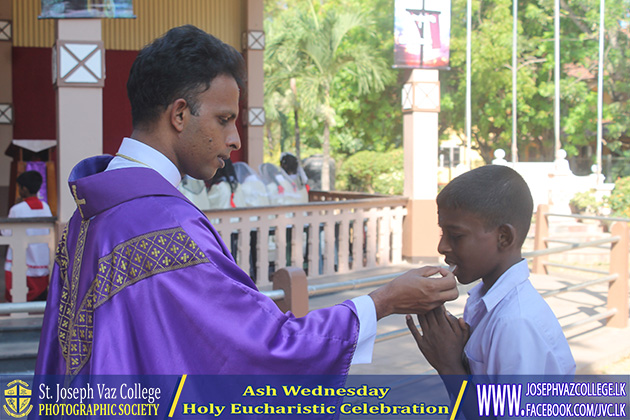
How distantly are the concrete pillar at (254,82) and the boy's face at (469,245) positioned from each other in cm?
1150

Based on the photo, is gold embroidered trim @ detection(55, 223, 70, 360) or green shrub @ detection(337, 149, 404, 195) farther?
green shrub @ detection(337, 149, 404, 195)

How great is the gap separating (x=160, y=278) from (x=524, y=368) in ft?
3.23

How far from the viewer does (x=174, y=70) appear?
1.92m

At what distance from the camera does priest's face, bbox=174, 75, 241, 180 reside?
6.44ft

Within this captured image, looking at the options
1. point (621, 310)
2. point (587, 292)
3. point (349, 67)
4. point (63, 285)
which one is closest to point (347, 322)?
point (63, 285)

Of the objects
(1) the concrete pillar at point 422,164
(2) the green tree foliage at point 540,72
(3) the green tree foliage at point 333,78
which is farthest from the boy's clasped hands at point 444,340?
(2) the green tree foliage at point 540,72

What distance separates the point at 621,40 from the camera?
26.7m

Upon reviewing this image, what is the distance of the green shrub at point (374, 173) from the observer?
25812 millimetres

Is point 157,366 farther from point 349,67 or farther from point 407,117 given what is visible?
point 349,67

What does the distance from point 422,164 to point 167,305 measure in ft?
31.3

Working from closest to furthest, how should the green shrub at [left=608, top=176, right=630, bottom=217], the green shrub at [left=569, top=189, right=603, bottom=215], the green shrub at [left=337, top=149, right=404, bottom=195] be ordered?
1. the green shrub at [left=608, top=176, right=630, bottom=217]
2. the green shrub at [left=569, top=189, right=603, bottom=215]
3. the green shrub at [left=337, top=149, right=404, bottom=195]

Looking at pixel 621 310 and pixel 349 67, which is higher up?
pixel 349 67

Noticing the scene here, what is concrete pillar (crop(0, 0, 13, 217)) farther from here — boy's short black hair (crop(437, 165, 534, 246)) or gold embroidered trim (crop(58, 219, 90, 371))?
boy's short black hair (crop(437, 165, 534, 246))

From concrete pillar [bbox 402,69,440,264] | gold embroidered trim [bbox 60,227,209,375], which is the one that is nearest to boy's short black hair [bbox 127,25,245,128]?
gold embroidered trim [bbox 60,227,209,375]
